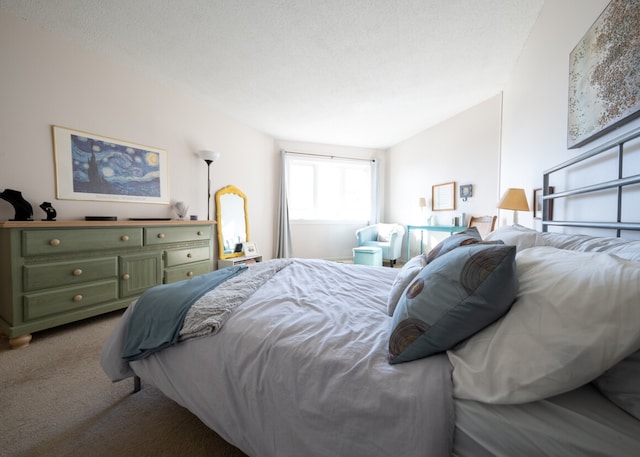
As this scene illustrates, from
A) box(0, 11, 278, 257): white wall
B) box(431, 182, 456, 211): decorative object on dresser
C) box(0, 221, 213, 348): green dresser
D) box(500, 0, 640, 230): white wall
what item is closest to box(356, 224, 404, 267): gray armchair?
box(431, 182, 456, 211): decorative object on dresser

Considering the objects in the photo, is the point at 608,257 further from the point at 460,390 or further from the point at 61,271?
the point at 61,271

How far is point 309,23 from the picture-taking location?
Answer: 5.97ft

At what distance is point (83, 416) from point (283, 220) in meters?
3.43

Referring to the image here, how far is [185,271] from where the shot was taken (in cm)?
261

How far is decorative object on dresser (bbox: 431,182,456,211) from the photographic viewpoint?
3502 millimetres

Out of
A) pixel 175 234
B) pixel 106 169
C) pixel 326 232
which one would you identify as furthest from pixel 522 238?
pixel 326 232

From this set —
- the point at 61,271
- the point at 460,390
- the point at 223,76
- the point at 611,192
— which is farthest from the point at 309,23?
the point at 61,271

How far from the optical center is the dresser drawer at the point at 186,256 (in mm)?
2461

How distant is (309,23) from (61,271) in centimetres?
277

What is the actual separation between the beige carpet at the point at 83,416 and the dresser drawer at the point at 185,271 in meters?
0.96

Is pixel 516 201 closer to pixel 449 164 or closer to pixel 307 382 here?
pixel 449 164

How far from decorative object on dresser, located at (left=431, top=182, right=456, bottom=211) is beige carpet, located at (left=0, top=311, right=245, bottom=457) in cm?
377

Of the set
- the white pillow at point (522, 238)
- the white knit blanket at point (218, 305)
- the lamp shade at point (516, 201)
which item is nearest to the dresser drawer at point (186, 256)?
the white knit blanket at point (218, 305)

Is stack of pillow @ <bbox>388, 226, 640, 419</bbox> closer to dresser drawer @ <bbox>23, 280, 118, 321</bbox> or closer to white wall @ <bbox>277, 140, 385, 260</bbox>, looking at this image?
dresser drawer @ <bbox>23, 280, 118, 321</bbox>
